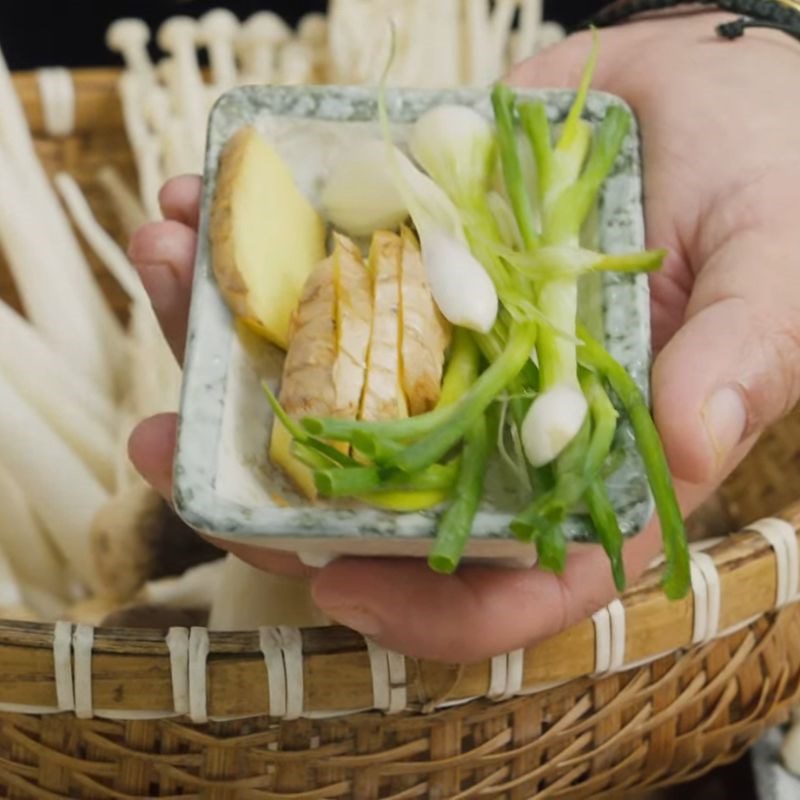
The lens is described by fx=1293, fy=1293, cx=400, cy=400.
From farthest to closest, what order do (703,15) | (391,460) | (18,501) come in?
(18,501) → (703,15) → (391,460)

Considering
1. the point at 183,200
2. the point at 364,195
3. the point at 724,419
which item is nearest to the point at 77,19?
the point at 183,200

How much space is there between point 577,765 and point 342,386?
0.29 m

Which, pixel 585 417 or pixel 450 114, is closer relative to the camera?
pixel 585 417

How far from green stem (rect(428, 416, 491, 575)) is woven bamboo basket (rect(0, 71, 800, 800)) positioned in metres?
0.14

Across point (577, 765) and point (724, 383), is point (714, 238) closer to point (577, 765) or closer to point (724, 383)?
point (724, 383)

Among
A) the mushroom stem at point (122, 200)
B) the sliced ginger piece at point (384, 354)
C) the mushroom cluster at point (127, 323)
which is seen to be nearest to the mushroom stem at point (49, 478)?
the mushroom cluster at point (127, 323)

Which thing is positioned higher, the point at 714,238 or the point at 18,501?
the point at 714,238

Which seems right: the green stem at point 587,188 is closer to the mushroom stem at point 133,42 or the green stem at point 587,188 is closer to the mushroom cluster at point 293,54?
the mushroom cluster at point 293,54

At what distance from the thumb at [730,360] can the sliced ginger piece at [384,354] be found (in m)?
0.11

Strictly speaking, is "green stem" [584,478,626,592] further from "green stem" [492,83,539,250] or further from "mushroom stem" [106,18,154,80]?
"mushroom stem" [106,18,154,80]

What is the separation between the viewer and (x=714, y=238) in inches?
26.7

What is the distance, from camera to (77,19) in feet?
4.43

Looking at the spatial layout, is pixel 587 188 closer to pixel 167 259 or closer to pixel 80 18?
pixel 167 259

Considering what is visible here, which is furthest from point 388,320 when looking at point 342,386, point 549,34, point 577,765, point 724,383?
point 549,34
